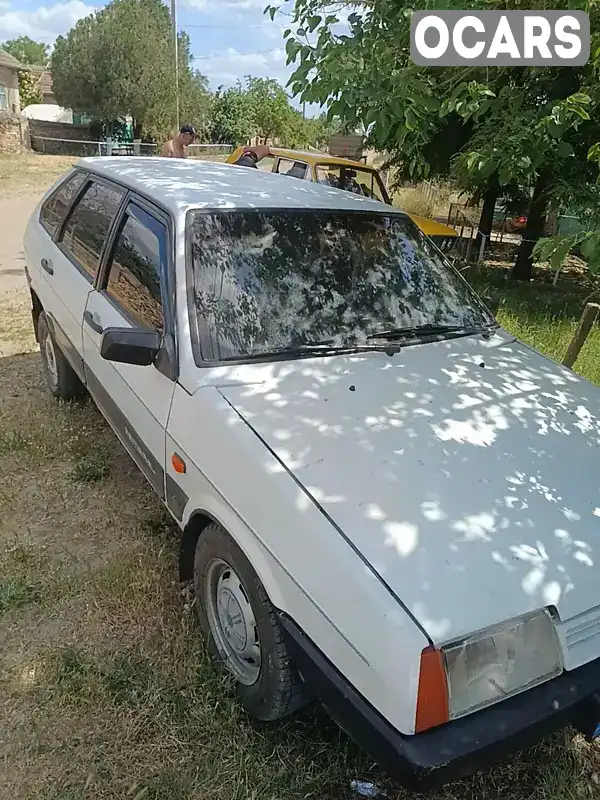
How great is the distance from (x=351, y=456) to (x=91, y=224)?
8.09 ft

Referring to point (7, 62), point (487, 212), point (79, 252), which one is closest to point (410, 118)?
point (79, 252)

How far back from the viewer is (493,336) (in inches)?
132

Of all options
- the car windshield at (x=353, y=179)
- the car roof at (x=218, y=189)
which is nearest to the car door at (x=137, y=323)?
the car roof at (x=218, y=189)

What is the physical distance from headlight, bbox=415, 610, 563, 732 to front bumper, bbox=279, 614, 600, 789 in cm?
4

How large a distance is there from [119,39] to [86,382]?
34640mm

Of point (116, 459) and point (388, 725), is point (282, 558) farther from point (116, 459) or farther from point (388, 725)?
point (116, 459)

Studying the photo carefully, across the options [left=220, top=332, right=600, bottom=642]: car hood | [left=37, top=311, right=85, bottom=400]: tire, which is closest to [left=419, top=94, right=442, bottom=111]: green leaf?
[left=220, top=332, right=600, bottom=642]: car hood

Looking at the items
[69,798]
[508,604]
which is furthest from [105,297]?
A: [508,604]

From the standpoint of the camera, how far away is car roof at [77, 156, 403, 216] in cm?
316

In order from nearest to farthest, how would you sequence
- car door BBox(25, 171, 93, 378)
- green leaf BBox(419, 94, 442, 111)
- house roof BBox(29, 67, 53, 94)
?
car door BBox(25, 171, 93, 378)
green leaf BBox(419, 94, 442, 111)
house roof BBox(29, 67, 53, 94)

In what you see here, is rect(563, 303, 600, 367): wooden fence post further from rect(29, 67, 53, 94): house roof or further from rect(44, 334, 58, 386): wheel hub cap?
rect(29, 67, 53, 94): house roof

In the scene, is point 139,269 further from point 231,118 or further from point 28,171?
point 231,118

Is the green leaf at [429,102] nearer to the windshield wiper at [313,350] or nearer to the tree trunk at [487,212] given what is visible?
the windshield wiper at [313,350]

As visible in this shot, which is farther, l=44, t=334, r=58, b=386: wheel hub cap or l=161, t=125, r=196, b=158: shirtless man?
l=161, t=125, r=196, b=158: shirtless man
